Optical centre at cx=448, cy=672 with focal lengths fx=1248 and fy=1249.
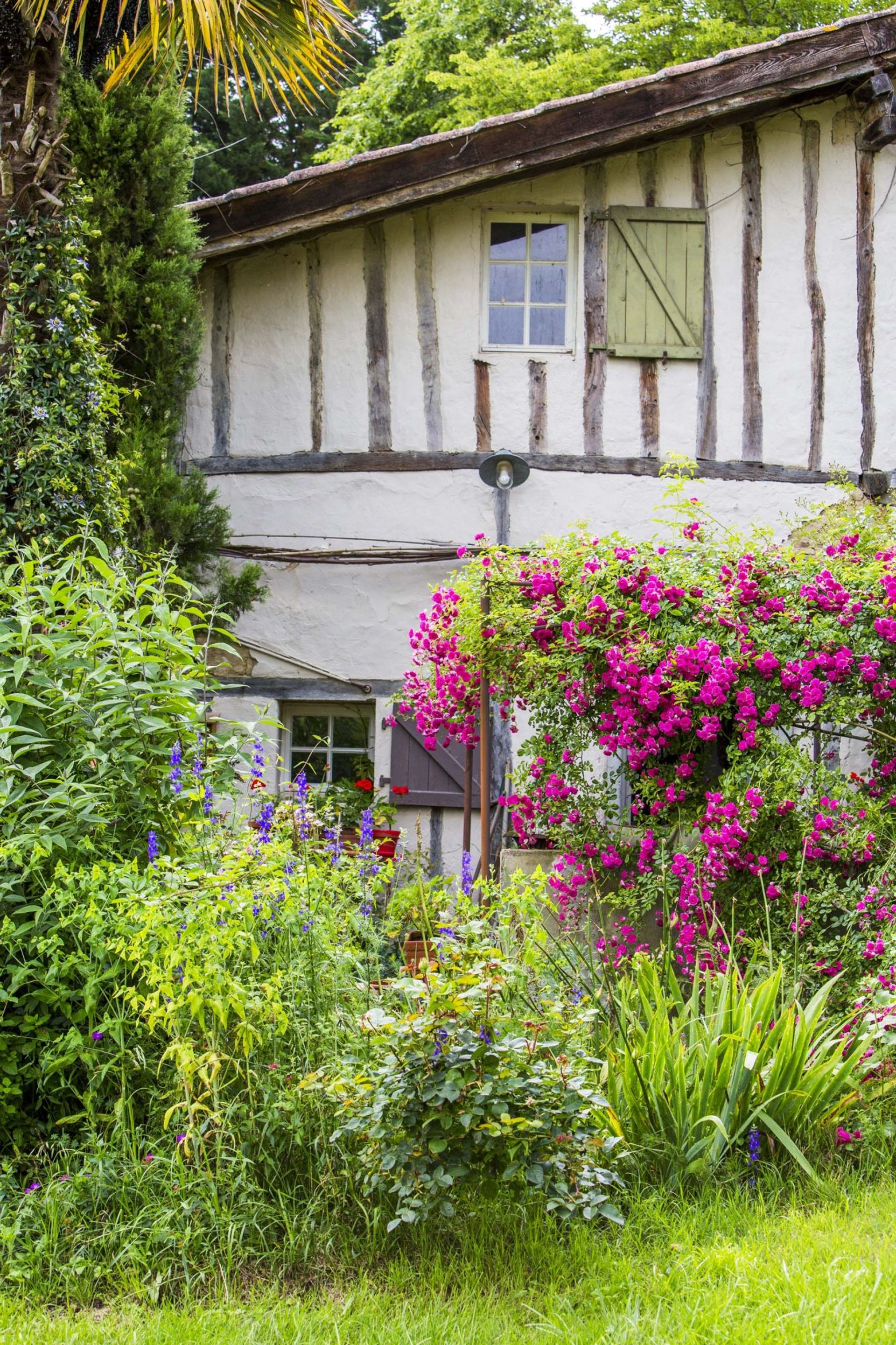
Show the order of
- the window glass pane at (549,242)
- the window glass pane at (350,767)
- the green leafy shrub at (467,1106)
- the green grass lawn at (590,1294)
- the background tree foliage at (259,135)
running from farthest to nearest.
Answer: the background tree foliage at (259,135), the window glass pane at (549,242), the window glass pane at (350,767), the green leafy shrub at (467,1106), the green grass lawn at (590,1294)

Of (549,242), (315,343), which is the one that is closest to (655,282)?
(549,242)

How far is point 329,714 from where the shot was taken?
8383 mm

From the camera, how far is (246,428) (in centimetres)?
821

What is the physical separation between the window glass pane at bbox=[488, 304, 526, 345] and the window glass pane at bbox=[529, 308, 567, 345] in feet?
0.21

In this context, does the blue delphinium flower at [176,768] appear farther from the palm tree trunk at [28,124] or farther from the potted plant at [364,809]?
the potted plant at [364,809]

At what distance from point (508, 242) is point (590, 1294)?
7.14m

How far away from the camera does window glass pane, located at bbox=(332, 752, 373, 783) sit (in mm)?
8211

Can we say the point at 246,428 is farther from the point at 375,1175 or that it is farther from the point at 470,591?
the point at 375,1175

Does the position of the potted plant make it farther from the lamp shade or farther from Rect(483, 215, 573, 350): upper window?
Rect(483, 215, 573, 350): upper window

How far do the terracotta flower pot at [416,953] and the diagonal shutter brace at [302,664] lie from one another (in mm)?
1781

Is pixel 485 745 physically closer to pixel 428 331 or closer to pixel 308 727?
pixel 308 727

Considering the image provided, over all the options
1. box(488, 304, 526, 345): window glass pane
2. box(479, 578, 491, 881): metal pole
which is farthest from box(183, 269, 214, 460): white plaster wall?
box(479, 578, 491, 881): metal pole

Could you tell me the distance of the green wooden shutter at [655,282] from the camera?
8.07 meters

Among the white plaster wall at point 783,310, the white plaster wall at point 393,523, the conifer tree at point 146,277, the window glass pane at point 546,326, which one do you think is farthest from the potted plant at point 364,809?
the white plaster wall at point 783,310
